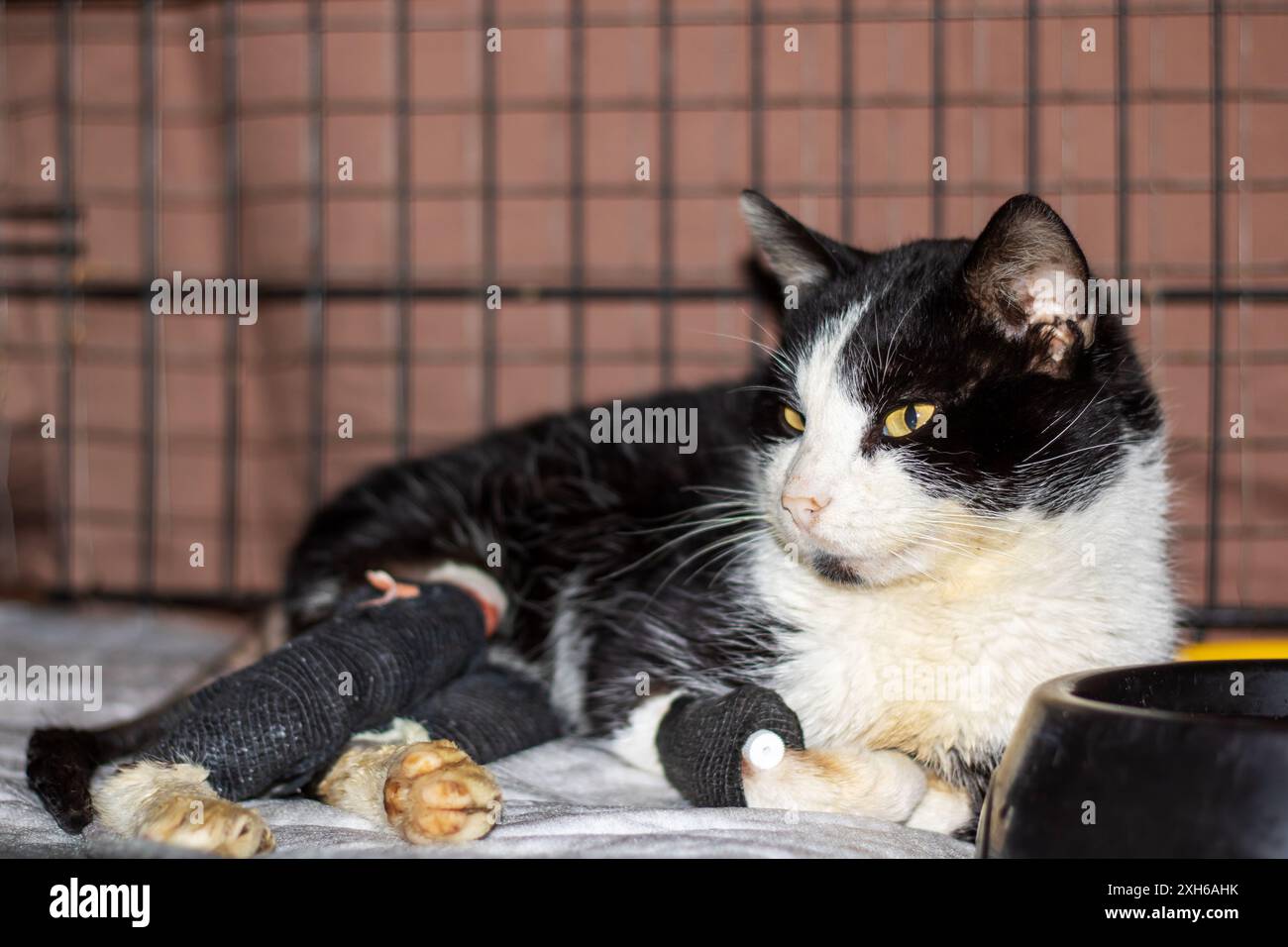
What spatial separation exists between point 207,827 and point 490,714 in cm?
45

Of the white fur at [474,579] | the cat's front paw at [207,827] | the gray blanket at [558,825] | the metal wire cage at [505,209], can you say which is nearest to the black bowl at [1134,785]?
the gray blanket at [558,825]

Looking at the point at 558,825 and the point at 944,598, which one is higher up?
the point at 944,598

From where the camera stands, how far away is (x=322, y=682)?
117 centimetres

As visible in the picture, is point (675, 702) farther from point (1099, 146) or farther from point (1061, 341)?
point (1099, 146)

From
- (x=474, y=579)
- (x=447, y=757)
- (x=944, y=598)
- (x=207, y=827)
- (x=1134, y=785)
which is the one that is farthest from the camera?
(x=474, y=579)

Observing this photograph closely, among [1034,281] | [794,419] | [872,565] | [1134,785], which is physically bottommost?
[1134,785]

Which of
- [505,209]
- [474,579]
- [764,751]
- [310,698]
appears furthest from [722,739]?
[505,209]

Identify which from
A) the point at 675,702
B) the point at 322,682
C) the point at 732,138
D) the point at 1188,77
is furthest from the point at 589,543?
the point at 1188,77

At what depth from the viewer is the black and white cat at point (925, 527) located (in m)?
1.12

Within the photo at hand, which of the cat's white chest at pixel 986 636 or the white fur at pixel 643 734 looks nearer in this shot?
the cat's white chest at pixel 986 636

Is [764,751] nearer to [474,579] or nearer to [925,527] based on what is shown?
[925,527]

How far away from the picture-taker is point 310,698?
115 centimetres

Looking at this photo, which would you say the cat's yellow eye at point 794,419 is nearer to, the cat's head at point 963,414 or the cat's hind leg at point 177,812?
the cat's head at point 963,414

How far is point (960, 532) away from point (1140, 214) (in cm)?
124
